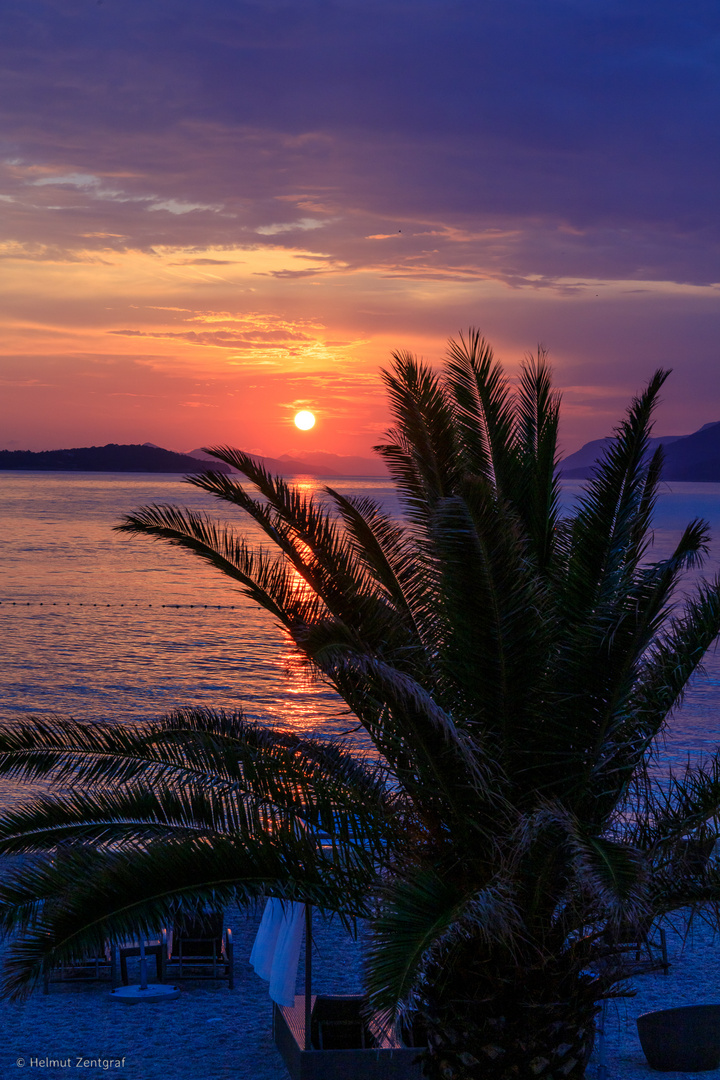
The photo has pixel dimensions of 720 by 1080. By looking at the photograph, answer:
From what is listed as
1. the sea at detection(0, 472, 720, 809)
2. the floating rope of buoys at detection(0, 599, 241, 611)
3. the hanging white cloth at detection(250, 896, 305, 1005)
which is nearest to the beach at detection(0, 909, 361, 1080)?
the hanging white cloth at detection(250, 896, 305, 1005)

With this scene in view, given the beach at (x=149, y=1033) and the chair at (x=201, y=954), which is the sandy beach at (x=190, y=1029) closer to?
the beach at (x=149, y=1033)

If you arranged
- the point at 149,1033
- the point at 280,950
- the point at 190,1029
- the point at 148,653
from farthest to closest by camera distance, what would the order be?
the point at 148,653 → the point at 190,1029 → the point at 149,1033 → the point at 280,950

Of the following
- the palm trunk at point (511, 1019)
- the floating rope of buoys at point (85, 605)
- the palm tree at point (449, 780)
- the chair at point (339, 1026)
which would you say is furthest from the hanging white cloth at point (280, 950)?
the floating rope of buoys at point (85, 605)

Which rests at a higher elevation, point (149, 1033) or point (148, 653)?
point (149, 1033)

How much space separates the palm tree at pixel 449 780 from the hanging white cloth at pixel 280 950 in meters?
2.72

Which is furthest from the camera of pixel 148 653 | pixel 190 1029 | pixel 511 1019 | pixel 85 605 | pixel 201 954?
pixel 85 605

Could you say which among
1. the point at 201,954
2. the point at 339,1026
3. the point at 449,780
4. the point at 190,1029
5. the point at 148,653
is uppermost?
the point at 449,780

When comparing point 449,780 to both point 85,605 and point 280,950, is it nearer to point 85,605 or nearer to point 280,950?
point 280,950

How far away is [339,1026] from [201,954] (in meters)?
3.45

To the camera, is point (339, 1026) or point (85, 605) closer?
point (339, 1026)

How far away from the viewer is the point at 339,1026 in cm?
891

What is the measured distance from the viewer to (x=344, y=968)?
12812 millimetres

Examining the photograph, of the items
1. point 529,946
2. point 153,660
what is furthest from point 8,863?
point 153,660

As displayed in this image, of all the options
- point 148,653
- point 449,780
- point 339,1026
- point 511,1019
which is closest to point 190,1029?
point 339,1026
